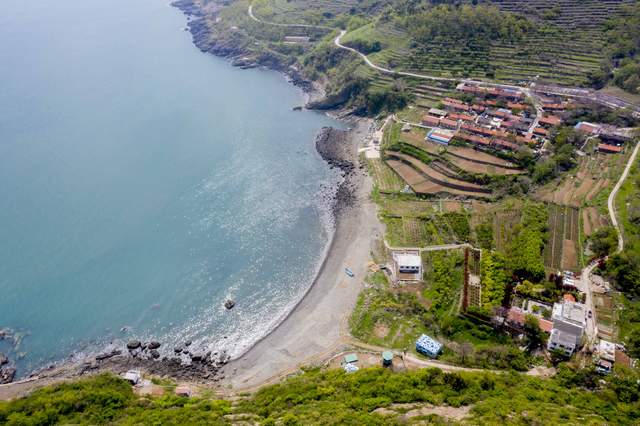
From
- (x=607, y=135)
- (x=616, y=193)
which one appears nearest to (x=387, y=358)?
(x=616, y=193)

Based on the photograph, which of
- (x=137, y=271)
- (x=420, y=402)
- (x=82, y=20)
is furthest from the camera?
(x=82, y=20)

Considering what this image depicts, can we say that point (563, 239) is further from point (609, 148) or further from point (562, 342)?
point (609, 148)

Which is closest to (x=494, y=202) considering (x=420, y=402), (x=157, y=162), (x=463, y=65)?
A: (x=420, y=402)

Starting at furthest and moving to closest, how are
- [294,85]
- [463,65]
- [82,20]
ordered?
[82,20] → [294,85] → [463,65]

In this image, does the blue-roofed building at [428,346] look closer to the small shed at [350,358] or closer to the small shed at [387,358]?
the small shed at [387,358]

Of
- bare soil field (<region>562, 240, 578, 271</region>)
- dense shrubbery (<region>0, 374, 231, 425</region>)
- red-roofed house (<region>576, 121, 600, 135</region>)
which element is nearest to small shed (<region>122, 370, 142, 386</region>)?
dense shrubbery (<region>0, 374, 231, 425</region>)

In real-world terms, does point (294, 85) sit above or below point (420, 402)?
above

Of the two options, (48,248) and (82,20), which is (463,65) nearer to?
(48,248)

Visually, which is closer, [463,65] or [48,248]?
[48,248]

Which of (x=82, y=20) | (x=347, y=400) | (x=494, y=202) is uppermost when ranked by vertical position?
(x=82, y=20)
